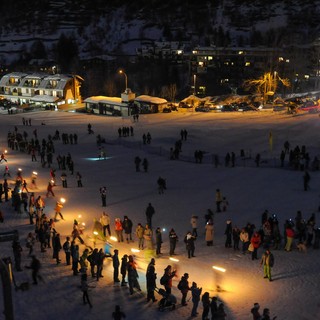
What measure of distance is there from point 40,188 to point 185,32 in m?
107

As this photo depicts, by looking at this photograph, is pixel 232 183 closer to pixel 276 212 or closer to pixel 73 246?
pixel 276 212

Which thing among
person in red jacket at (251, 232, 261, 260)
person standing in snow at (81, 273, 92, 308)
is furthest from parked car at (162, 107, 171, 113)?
person standing in snow at (81, 273, 92, 308)

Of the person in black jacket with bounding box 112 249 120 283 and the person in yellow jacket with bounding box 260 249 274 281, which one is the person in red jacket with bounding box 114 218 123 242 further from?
the person in yellow jacket with bounding box 260 249 274 281

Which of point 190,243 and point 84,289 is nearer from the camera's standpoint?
point 84,289

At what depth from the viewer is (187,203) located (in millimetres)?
20500

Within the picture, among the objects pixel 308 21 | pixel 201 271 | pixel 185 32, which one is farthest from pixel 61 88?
pixel 308 21

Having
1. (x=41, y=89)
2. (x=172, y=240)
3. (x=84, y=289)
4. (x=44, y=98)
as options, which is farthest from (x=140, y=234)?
(x=41, y=89)

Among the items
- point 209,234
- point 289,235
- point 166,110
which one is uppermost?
point 166,110

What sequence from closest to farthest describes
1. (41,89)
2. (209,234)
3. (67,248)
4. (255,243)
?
(67,248), (255,243), (209,234), (41,89)

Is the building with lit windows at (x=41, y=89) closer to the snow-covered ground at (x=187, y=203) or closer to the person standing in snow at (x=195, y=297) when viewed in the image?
the snow-covered ground at (x=187, y=203)

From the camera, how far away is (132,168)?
27.2m

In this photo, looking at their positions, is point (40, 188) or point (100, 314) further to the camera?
point (40, 188)

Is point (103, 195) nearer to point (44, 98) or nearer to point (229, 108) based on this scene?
point (229, 108)

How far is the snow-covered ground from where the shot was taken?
12.0 metres
